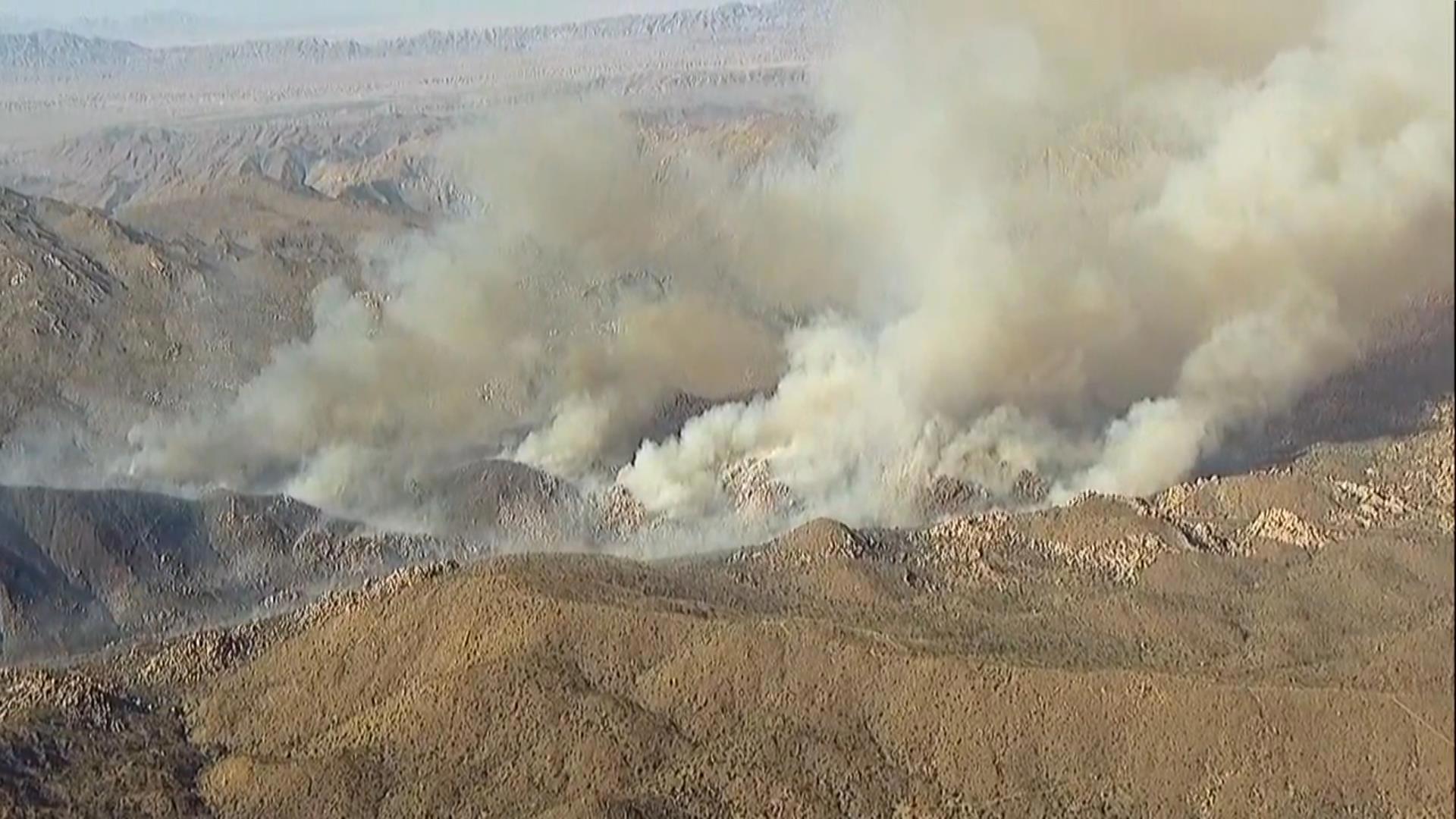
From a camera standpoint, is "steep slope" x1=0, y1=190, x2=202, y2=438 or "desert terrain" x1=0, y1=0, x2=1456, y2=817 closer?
"desert terrain" x1=0, y1=0, x2=1456, y2=817

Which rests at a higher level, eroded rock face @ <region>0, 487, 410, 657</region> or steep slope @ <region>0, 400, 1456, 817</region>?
steep slope @ <region>0, 400, 1456, 817</region>

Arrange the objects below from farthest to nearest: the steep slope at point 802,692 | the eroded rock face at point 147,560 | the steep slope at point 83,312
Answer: the steep slope at point 83,312, the eroded rock face at point 147,560, the steep slope at point 802,692

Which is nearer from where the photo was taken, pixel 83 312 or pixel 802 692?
pixel 802 692

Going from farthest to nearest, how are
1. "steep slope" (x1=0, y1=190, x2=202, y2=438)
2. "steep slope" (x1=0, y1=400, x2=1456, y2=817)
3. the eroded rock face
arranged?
"steep slope" (x1=0, y1=190, x2=202, y2=438) < the eroded rock face < "steep slope" (x1=0, y1=400, x2=1456, y2=817)

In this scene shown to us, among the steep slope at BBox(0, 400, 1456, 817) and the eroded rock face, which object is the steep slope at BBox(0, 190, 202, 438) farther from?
the steep slope at BBox(0, 400, 1456, 817)

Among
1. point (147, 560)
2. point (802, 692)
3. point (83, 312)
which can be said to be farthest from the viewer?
point (83, 312)

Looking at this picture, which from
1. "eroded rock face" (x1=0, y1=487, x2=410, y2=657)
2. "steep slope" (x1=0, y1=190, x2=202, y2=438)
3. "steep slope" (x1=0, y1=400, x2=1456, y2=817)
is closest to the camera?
"steep slope" (x1=0, y1=400, x2=1456, y2=817)

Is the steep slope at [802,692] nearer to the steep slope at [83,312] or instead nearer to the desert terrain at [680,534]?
the desert terrain at [680,534]

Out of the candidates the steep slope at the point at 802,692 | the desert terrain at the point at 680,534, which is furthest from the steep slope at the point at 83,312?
the steep slope at the point at 802,692

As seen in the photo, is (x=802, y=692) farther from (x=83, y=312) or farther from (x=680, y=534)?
(x=83, y=312)

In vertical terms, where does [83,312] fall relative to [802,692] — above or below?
below

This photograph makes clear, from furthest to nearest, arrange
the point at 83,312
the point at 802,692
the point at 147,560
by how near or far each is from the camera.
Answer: the point at 83,312 < the point at 147,560 < the point at 802,692

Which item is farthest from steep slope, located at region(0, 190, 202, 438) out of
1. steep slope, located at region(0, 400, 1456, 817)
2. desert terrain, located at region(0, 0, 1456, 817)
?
steep slope, located at region(0, 400, 1456, 817)

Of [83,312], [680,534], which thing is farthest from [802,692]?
[83,312]
